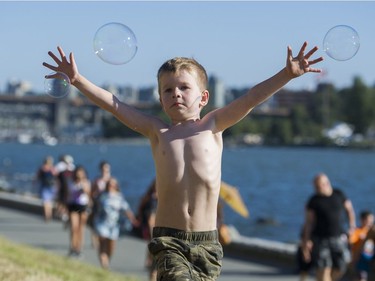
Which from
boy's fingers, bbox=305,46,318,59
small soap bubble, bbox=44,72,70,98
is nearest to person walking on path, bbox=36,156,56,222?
small soap bubble, bbox=44,72,70,98

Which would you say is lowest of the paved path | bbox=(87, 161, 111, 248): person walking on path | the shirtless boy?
the paved path

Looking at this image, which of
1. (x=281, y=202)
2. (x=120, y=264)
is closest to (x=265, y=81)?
(x=120, y=264)

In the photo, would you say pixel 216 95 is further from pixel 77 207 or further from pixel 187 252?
pixel 187 252

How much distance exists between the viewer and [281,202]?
48344 millimetres

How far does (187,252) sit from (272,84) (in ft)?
3.40

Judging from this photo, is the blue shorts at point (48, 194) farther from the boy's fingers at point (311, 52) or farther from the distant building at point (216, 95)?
the boy's fingers at point (311, 52)

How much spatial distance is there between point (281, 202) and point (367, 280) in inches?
1483

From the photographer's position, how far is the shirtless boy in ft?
17.3

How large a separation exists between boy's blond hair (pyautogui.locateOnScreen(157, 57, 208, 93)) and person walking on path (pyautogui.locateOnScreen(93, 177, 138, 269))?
7.98m

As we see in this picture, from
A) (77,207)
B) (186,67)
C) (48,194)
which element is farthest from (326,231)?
(48,194)

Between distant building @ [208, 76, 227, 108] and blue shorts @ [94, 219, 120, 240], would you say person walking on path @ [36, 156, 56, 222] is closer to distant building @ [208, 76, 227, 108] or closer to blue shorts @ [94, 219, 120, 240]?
distant building @ [208, 76, 227, 108]

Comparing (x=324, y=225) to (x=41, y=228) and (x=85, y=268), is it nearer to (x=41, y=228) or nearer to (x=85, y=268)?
(x=85, y=268)

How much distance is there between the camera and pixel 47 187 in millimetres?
22203

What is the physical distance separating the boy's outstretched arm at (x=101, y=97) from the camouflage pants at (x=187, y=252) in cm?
64
